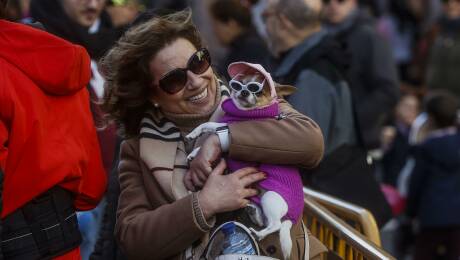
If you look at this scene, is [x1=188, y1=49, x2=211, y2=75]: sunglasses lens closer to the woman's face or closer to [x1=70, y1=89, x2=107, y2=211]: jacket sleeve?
the woman's face

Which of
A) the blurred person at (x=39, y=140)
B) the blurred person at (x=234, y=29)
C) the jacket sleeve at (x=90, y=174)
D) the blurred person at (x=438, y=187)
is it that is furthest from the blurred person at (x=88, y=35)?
the blurred person at (x=438, y=187)

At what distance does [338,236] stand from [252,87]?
95 cm

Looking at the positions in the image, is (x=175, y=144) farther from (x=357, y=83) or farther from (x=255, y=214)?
(x=357, y=83)

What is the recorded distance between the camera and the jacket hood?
10.8 ft

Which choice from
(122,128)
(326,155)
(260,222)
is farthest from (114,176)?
(326,155)

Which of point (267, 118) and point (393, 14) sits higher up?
point (267, 118)

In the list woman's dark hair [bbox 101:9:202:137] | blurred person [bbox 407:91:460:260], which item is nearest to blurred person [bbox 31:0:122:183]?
woman's dark hair [bbox 101:9:202:137]

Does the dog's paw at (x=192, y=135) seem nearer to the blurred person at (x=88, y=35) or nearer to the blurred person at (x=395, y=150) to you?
the blurred person at (x=88, y=35)

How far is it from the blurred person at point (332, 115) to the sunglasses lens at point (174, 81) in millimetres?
1773

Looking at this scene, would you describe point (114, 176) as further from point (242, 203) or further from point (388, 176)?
point (388, 176)

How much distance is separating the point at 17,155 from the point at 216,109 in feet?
2.33

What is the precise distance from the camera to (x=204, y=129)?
3.46 meters

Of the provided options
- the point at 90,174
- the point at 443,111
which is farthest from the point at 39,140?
the point at 443,111

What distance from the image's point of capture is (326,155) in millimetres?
5297
